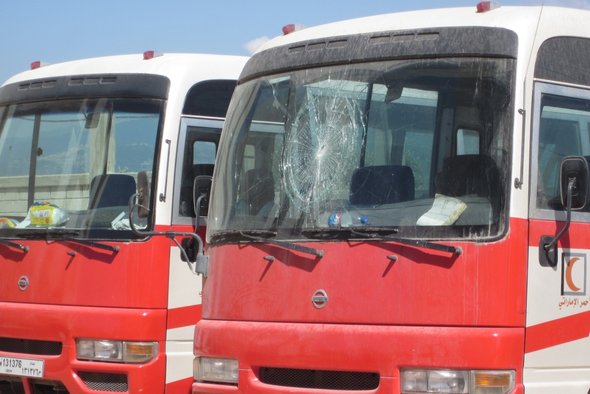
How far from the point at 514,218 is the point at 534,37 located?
1059 mm

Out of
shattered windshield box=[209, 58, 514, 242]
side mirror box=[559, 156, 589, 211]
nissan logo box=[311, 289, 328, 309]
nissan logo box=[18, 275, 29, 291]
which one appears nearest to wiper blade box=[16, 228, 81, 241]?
nissan logo box=[18, 275, 29, 291]

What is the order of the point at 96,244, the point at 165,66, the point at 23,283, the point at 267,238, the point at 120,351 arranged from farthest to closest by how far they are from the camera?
1. the point at 165,66
2. the point at 23,283
3. the point at 96,244
4. the point at 120,351
5. the point at 267,238

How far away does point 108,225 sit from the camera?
8.78 metres

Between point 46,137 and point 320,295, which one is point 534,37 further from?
point 46,137

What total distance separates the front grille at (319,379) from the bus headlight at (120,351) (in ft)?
6.69

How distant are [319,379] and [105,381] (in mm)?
2646

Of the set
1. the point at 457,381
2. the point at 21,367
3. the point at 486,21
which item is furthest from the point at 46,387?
the point at 486,21

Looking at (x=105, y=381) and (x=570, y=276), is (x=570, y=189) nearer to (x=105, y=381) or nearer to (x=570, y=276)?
(x=570, y=276)

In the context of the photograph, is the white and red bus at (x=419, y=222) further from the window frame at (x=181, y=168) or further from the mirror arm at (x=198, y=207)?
the window frame at (x=181, y=168)

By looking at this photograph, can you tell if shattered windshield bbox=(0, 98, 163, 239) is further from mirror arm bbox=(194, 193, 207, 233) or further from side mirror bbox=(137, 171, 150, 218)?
mirror arm bbox=(194, 193, 207, 233)

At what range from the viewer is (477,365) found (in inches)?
235

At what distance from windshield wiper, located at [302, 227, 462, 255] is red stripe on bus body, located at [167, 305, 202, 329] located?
2.40 meters

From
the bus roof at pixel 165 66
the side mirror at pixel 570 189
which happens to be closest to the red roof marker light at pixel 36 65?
the bus roof at pixel 165 66

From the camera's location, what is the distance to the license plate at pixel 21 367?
28.8 ft
